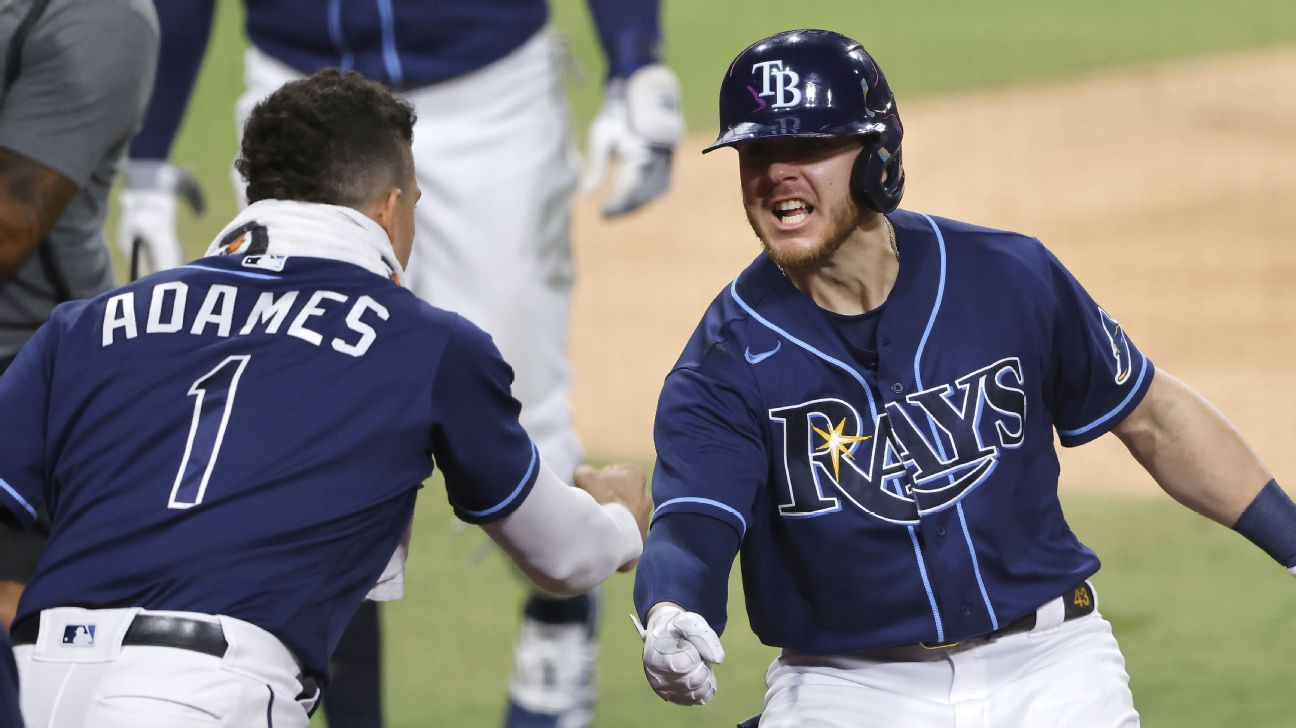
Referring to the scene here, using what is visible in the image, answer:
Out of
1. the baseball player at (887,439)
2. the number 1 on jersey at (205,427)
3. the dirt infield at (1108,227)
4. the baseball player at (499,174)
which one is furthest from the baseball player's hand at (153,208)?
the dirt infield at (1108,227)

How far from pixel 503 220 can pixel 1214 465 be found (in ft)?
6.71

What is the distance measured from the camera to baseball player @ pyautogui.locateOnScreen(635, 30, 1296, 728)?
3182mm

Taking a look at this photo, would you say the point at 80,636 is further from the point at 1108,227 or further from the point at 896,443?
the point at 1108,227

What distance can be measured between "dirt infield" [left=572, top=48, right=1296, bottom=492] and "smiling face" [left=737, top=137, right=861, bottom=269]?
178 inches

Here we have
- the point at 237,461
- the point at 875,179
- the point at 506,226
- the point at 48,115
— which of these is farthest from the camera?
the point at 506,226

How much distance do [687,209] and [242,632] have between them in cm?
1000

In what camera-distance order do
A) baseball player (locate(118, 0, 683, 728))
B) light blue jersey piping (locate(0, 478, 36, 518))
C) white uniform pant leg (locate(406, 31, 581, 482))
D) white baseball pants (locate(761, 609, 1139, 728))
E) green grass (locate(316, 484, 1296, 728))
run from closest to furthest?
light blue jersey piping (locate(0, 478, 36, 518)), white baseball pants (locate(761, 609, 1139, 728)), baseball player (locate(118, 0, 683, 728)), white uniform pant leg (locate(406, 31, 581, 482)), green grass (locate(316, 484, 1296, 728))

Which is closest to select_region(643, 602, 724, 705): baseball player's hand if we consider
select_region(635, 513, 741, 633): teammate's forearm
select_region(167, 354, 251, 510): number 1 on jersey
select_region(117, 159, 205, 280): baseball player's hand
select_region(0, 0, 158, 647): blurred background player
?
select_region(635, 513, 741, 633): teammate's forearm

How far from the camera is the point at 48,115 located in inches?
147

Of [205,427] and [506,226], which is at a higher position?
[205,427]

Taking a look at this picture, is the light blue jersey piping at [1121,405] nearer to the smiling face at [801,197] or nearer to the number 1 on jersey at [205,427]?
the smiling face at [801,197]

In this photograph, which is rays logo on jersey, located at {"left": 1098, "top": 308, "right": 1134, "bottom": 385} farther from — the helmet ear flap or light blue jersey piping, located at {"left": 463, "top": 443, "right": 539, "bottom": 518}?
light blue jersey piping, located at {"left": 463, "top": 443, "right": 539, "bottom": 518}

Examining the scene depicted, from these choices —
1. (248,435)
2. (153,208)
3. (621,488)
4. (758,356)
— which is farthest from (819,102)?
(153,208)

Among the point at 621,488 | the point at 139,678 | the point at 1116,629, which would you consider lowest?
the point at 1116,629
